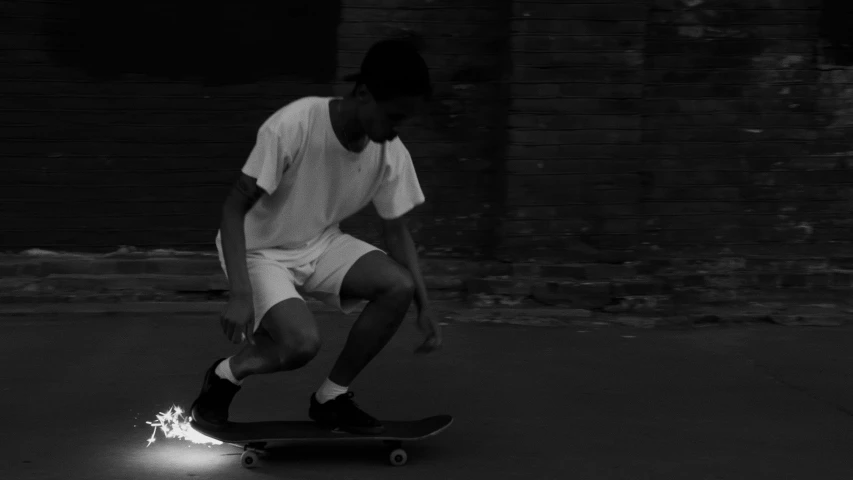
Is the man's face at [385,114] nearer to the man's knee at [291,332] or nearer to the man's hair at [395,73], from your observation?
the man's hair at [395,73]

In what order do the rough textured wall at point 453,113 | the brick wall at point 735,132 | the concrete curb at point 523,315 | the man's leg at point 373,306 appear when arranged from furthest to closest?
the brick wall at point 735,132 < the rough textured wall at point 453,113 < the concrete curb at point 523,315 < the man's leg at point 373,306

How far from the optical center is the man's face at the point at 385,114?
4.17 metres

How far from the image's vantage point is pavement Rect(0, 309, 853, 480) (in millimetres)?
4566

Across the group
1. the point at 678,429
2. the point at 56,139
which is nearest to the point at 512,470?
the point at 678,429

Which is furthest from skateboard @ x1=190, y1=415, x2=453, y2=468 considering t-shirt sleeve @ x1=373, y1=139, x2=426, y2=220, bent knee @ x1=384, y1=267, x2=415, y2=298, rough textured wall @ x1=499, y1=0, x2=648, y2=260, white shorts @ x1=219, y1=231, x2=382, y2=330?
rough textured wall @ x1=499, y1=0, x2=648, y2=260

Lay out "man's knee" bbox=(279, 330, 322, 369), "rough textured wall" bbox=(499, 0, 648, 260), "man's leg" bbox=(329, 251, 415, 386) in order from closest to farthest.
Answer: "man's knee" bbox=(279, 330, 322, 369), "man's leg" bbox=(329, 251, 415, 386), "rough textured wall" bbox=(499, 0, 648, 260)

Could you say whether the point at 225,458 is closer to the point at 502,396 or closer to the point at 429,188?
the point at 502,396

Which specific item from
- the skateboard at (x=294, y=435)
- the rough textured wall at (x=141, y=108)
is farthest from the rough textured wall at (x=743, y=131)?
the skateboard at (x=294, y=435)

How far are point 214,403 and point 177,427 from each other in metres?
0.67

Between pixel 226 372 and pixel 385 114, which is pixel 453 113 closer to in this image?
pixel 385 114

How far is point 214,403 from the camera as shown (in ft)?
14.6

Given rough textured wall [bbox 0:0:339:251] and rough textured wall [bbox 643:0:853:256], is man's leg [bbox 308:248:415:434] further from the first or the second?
rough textured wall [bbox 643:0:853:256]

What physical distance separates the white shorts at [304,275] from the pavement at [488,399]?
2.05 ft

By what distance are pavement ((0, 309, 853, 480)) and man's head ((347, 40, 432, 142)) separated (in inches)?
50.9
